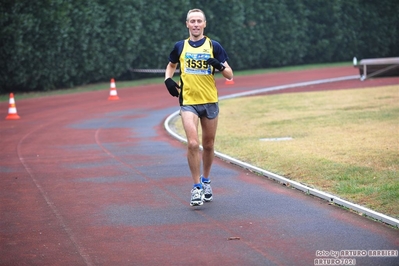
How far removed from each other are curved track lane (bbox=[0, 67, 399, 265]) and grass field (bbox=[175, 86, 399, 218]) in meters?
0.59

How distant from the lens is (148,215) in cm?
925

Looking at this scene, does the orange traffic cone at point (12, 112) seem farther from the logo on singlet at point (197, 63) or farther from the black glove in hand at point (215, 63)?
the black glove in hand at point (215, 63)

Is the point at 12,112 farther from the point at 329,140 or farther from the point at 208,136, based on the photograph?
the point at 208,136

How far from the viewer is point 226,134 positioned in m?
17.2

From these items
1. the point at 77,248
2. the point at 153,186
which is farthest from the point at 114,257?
the point at 153,186

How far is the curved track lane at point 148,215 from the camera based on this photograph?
7395mm

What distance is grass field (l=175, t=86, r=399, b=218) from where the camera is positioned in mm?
10531

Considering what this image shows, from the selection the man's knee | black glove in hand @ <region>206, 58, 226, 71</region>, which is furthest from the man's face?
the man's knee

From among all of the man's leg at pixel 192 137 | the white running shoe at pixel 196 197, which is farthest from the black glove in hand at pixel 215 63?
the white running shoe at pixel 196 197

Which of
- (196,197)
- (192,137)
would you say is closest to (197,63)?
(192,137)

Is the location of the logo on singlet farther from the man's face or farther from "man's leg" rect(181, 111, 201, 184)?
"man's leg" rect(181, 111, 201, 184)

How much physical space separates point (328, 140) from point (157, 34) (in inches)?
886

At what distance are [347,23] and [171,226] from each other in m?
37.3

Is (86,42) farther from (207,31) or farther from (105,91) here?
(207,31)
